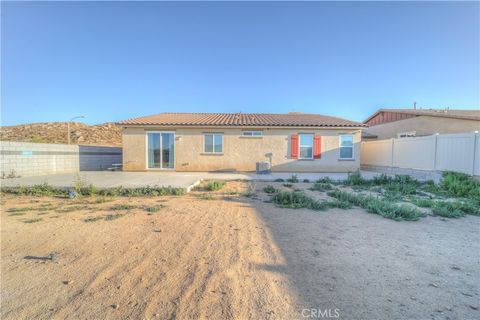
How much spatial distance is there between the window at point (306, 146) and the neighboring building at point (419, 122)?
8.53 metres

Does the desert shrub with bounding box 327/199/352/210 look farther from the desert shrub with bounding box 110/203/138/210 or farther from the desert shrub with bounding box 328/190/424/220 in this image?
the desert shrub with bounding box 110/203/138/210

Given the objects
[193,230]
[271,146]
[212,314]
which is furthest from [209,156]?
[212,314]

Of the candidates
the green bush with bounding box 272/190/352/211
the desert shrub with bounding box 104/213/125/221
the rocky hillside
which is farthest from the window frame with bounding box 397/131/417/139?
the rocky hillside

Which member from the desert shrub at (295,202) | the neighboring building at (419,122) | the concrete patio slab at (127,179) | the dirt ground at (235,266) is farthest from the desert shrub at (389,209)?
the neighboring building at (419,122)

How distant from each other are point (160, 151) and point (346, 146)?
11.4 meters

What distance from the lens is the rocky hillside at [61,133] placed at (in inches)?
1035

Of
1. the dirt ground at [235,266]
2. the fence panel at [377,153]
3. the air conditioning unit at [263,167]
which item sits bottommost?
the dirt ground at [235,266]

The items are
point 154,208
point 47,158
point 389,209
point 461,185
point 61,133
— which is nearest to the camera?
point 389,209

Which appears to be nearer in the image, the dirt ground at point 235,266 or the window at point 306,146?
the dirt ground at point 235,266

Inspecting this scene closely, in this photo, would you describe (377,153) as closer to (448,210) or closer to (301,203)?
(448,210)

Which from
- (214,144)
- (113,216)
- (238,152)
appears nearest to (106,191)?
(113,216)

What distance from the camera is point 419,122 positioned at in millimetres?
17188

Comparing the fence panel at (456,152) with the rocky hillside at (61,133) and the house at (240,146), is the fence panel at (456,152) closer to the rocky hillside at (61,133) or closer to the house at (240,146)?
the house at (240,146)

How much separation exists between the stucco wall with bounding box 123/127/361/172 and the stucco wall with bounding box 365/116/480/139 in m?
6.81
